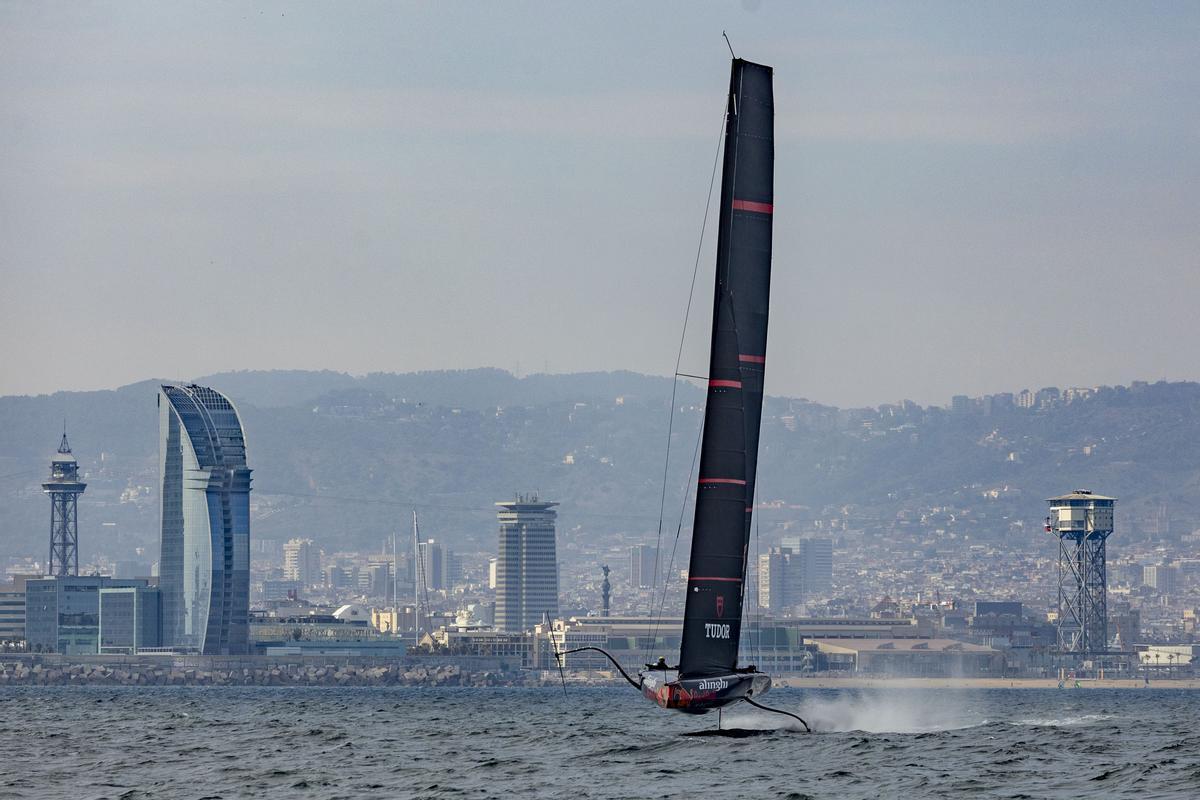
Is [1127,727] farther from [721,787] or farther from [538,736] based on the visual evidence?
[721,787]

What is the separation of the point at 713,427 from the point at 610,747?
12.4 meters

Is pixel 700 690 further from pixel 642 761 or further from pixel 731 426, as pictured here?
pixel 731 426

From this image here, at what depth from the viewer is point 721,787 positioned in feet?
138

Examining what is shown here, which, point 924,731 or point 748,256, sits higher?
point 748,256

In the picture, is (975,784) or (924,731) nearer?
(975,784)

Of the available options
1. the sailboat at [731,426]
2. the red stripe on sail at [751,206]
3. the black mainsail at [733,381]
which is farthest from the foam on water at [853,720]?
the red stripe on sail at [751,206]

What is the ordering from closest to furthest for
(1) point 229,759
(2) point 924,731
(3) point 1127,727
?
(1) point 229,759 < (2) point 924,731 < (3) point 1127,727

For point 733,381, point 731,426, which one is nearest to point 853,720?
point 731,426

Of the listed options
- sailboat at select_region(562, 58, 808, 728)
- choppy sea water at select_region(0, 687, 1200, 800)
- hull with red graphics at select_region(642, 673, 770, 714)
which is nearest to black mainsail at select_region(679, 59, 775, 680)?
sailboat at select_region(562, 58, 808, 728)

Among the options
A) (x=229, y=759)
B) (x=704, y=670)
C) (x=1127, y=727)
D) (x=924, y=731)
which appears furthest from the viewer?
(x=1127, y=727)

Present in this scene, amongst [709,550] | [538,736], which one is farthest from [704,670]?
[538,736]

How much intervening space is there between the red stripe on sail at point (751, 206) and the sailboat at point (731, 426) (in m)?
0.02

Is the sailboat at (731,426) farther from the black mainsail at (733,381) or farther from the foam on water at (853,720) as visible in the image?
the foam on water at (853,720)

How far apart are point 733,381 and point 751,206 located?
4.19 meters
